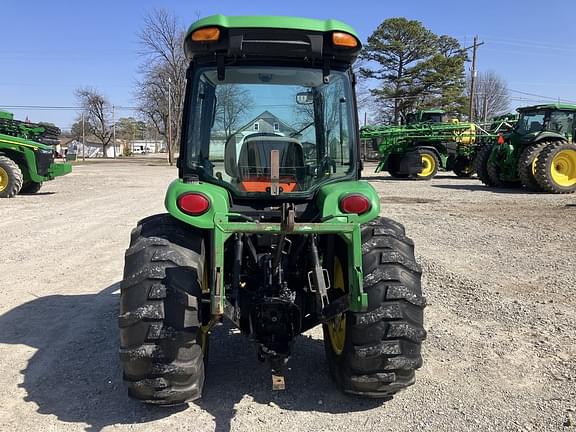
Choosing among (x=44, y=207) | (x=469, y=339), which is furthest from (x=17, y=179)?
(x=469, y=339)

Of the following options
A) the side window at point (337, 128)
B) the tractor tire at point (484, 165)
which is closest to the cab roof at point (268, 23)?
the side window at point (337, 128)

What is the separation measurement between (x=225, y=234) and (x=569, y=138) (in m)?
16.4

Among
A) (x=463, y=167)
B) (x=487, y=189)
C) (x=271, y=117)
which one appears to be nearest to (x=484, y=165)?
(x=487, y=189)

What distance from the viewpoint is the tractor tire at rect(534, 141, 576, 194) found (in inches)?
599

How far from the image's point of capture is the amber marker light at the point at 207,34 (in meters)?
3.28

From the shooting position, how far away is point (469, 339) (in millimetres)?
4480

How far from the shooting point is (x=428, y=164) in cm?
2281

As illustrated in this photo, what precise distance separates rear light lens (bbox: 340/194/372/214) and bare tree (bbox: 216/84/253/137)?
1.18 meters

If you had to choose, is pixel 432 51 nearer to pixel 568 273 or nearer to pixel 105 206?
pixel 105 206

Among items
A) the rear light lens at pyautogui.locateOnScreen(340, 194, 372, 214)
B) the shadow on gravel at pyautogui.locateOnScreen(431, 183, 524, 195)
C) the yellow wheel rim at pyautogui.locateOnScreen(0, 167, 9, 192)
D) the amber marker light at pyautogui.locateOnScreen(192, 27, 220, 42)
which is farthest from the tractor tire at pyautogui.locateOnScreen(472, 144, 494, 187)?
the amber marker light at pyautogui.locateOnScreen(192, 27, 220, 42)

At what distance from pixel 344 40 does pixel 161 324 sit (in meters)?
2.01

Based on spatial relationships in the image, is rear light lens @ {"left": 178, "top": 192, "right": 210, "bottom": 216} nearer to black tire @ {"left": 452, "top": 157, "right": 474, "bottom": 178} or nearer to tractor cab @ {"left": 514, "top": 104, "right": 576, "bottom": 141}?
tractor cab @ {"left": 514, "top": 104, "right": 576, "bottom": 141}

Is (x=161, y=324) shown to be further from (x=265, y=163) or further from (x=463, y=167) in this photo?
(x=463, y=167)

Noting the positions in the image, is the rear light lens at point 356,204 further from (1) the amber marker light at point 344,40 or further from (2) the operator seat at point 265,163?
(1) the amber marker light at point 344,40
